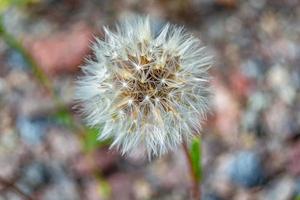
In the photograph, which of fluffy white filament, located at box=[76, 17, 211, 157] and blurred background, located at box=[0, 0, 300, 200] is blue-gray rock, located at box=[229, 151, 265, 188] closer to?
blurred background, located at box=[0, 0, 300, 200]

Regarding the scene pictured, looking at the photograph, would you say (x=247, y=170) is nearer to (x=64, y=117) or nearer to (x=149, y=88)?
(x=64, y=117)

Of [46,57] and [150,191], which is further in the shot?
[46,57]

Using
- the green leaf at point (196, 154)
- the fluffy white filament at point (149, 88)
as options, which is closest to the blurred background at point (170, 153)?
the green leaf at point (196, 154)

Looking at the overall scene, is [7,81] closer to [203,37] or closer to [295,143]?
[203,37]

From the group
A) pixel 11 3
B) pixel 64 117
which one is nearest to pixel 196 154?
pixel 64 117

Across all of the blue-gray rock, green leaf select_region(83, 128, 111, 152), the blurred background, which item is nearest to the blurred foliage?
the blurred background

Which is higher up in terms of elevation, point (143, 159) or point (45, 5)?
point (45, 5)

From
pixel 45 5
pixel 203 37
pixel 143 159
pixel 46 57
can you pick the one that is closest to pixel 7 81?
pixel 46 57
